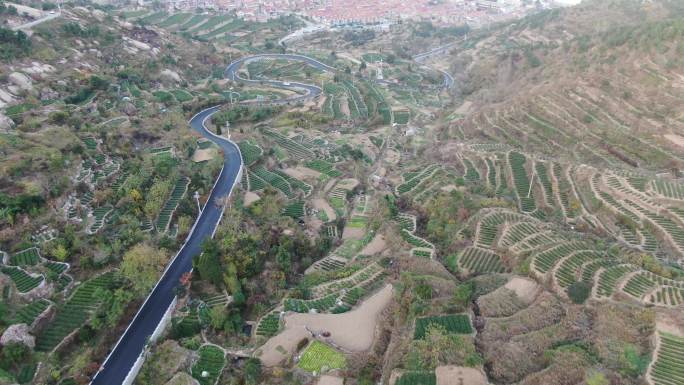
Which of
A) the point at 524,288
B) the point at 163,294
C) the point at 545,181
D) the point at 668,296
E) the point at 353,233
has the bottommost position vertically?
the point at 353,233

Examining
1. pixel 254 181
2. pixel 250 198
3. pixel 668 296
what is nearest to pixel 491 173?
pixel 668 296

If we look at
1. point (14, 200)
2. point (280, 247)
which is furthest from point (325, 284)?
point (14, 200)

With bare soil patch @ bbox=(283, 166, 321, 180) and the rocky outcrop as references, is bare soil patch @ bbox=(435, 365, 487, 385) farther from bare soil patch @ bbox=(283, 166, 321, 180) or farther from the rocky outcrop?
the rocky outcrop

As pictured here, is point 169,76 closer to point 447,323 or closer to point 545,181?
point 545,181

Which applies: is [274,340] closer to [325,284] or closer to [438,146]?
[325,284]

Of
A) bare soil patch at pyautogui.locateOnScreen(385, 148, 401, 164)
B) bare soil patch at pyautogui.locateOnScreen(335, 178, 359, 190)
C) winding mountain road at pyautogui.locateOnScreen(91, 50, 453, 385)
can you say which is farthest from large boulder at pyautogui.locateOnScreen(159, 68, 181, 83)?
bare soil patch at pyautogui.locateOnScreen(335, 178, 359, 190)

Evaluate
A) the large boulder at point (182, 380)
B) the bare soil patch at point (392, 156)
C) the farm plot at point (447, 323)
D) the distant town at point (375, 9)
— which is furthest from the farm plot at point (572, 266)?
the distant town at point (375, 9)
